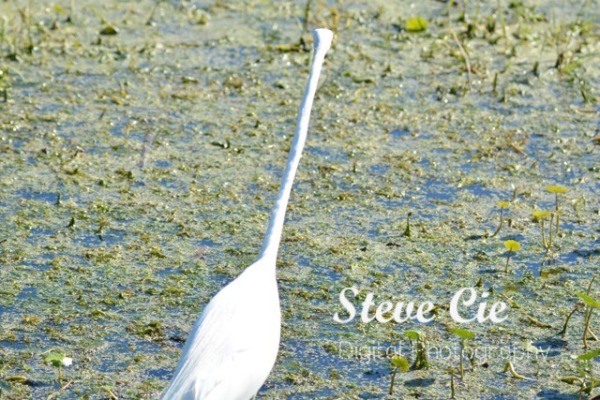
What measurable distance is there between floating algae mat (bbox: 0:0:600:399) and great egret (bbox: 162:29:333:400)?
0.29 metres

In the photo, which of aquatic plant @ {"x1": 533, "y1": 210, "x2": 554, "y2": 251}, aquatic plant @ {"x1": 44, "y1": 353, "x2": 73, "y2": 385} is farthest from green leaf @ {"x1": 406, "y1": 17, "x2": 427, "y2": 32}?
aquatic plant @ {"x1": 44, "y1": 353, "x2": 73, "y2": 385}

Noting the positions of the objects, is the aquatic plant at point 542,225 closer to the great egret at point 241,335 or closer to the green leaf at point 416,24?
the great egret at point 241,335

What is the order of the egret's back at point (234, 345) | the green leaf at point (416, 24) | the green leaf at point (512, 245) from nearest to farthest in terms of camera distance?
the egret's back at point (234, 345), the green leaf at point (512, 245), the green leaf at point (416, 24)

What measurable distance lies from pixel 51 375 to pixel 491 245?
1368 mm

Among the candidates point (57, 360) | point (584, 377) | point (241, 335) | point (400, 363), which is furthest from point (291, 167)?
point (584, 377)

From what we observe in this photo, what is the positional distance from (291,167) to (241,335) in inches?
15.1

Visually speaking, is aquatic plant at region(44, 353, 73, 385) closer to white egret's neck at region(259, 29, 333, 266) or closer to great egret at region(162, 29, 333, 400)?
great egret at region(162, 29, 333, 400)

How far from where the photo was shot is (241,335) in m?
2.20

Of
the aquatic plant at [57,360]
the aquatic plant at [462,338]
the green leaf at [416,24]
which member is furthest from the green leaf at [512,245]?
the green leaf at [416,24]

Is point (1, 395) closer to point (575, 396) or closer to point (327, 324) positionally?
point (327, 324)

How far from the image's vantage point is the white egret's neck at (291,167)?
2316 mm

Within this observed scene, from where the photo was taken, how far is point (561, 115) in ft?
13.6

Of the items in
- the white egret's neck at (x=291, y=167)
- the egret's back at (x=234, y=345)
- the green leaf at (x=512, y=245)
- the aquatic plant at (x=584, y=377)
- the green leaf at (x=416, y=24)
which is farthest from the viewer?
the green leaf at (x=416, y=24)

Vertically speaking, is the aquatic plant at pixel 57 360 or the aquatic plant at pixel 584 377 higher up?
the aquatic plant at pixel 584 377
